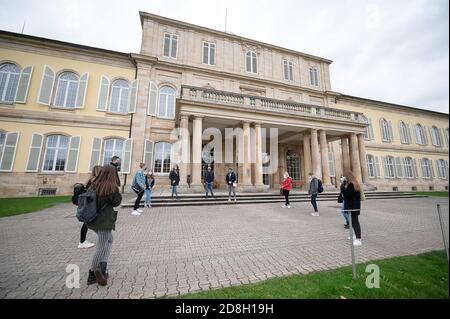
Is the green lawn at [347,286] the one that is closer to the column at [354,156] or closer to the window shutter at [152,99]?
the column at [354,156]

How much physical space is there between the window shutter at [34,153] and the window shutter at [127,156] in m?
5.28

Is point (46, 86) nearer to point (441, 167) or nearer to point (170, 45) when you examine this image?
point (170, 45)

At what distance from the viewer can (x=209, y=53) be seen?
17922 millimetres

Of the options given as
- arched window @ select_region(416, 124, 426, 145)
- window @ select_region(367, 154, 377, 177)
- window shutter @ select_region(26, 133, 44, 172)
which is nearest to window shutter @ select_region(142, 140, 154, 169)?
window shutter @ select_region(26, 133, 44, 172)

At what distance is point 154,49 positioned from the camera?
16.1m

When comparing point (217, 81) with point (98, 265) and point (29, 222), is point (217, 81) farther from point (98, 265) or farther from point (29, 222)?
point (98, 265)

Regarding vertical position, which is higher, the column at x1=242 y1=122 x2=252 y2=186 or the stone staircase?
the column at x1=242 y1=122 x2=252 y2=186

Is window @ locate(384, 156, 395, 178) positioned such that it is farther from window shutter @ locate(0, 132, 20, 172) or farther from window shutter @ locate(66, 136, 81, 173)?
window shutter @ locate(0, 132, 20, 172)

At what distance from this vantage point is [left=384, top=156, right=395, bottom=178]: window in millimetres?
21322

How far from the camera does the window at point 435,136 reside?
78.6ft

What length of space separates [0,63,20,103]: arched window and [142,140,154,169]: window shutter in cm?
929

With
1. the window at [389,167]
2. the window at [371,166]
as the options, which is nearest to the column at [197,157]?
the window at [371,166]
